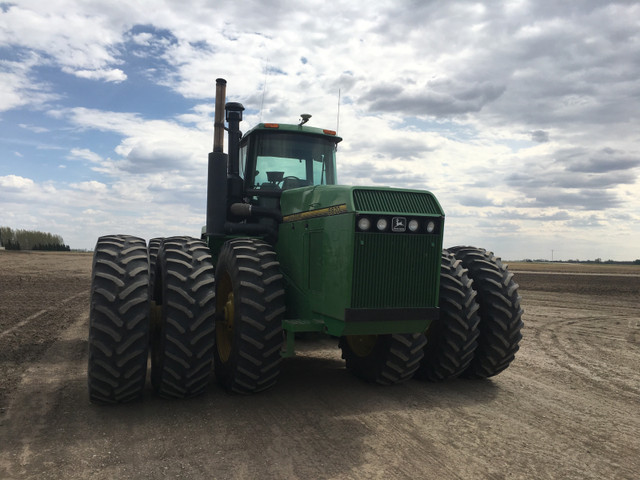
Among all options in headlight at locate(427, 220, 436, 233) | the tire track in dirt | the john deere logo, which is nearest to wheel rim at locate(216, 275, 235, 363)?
the john deere logo

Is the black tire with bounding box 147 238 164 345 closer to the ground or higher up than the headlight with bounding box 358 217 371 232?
closer to the ground

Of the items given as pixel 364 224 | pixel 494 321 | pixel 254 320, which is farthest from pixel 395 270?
pixel 494 321

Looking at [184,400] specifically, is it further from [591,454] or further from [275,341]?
[591,454]

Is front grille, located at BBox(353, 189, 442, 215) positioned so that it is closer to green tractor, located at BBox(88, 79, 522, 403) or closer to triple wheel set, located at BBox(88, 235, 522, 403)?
green tractor, located at BBox(88, 79, 522, 403)

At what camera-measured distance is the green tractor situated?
507cm

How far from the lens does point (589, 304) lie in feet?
54.7

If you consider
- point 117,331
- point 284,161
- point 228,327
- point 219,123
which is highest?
point 219,123

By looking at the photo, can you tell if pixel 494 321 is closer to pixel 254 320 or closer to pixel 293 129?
pixel 254 320

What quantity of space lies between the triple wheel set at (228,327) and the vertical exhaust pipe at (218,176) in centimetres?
80

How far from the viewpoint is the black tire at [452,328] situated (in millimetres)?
6012

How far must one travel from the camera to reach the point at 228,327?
19.9 feet

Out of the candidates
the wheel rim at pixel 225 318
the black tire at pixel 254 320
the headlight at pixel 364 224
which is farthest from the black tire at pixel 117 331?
the headlight at pixel 364 224

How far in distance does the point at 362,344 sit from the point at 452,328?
1079 millimetres

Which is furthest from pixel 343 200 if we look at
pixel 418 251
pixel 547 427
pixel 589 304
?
pixel 589 304
